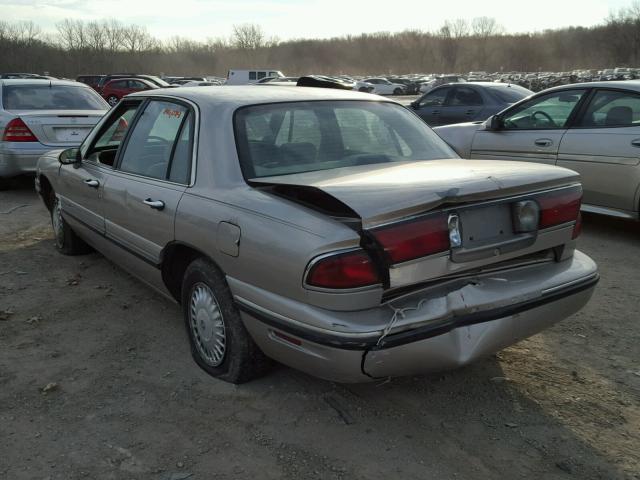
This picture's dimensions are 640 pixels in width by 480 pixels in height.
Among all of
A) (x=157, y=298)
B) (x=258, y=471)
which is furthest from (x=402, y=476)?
(x=157, y=298)

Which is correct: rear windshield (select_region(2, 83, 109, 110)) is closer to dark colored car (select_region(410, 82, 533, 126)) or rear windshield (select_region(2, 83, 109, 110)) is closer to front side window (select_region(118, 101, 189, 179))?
front side window (select_region(118, 101, 189, 179))

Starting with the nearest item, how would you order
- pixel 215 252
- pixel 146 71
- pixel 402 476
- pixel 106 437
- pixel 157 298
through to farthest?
1. pixel 402 476
2. pixel 106 437
3. pixel 215 252
4. pixel 157 298
5. pixel 146 71

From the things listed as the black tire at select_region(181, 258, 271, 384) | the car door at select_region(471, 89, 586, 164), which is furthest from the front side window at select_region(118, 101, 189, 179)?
the car door at select_region(471, 89, 586, 164)

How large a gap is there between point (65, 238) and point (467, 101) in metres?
8.20

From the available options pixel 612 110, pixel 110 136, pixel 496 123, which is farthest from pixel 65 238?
pixel 612 110

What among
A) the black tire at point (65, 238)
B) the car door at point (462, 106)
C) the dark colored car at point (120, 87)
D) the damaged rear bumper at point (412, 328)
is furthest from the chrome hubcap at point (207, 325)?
the dark colored car at point (120, 87)

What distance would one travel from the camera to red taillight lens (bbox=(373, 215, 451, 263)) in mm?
2299

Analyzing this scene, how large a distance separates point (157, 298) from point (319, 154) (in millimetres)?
1882

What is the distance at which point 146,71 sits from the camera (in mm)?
79812

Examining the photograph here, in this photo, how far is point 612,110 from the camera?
18.4ft

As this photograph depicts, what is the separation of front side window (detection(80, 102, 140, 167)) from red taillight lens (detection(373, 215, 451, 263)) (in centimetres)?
246

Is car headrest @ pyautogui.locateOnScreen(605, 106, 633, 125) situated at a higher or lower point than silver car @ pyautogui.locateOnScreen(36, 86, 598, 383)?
higher

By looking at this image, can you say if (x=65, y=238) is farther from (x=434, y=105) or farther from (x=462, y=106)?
(x=434, y=105)

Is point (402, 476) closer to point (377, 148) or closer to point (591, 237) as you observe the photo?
point (377, 148)
